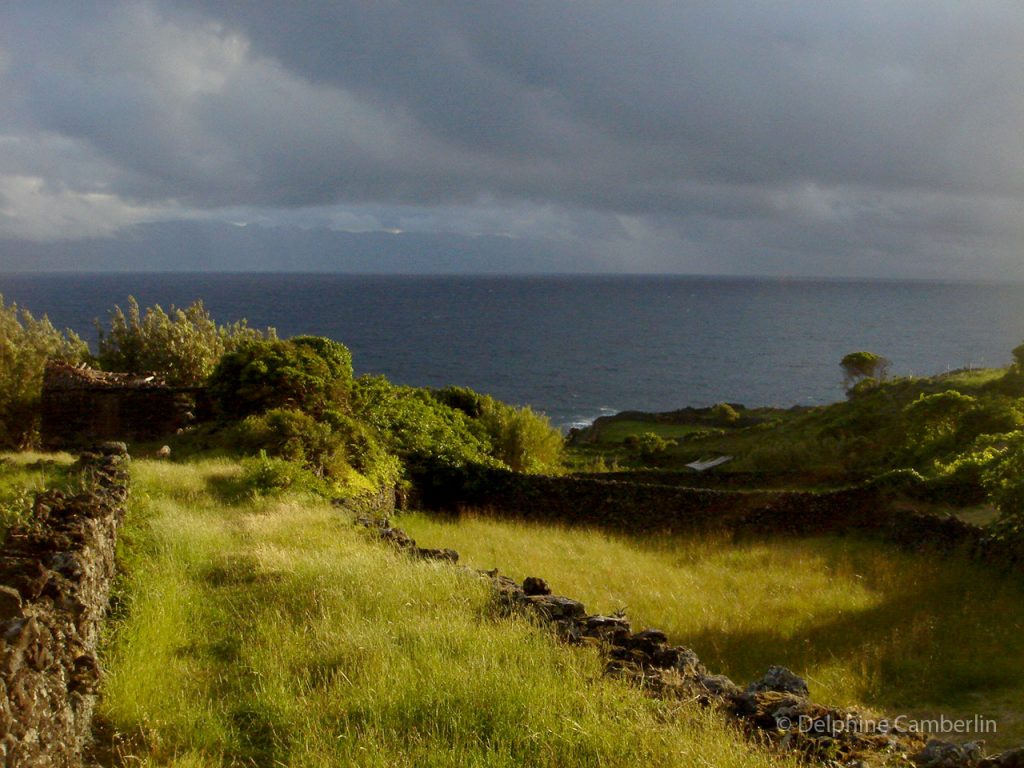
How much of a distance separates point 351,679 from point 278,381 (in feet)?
52.7

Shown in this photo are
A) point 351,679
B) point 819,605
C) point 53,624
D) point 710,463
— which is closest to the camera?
point 53,624

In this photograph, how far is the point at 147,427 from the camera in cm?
2353

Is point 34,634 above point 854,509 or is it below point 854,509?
above

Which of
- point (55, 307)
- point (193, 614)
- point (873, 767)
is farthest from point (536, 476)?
point (55, 307)

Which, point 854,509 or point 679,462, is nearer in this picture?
point 854,509

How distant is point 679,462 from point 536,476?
28161mm

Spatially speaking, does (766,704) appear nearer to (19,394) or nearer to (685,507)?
(685,507)

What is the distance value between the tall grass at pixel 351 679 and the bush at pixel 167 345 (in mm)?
32449

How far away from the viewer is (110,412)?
23.5 m

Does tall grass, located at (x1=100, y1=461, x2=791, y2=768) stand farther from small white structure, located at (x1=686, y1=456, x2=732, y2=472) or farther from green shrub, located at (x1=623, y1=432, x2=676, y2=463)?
green shrub, located at (x1=623, y1=432, x2=676, y2=463)

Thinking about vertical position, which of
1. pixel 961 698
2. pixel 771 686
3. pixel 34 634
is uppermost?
pixel 34 634

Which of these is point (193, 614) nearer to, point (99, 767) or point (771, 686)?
point (99, 767)

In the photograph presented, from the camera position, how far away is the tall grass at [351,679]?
509cm

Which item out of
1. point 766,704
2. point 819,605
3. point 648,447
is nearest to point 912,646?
point 819,605
